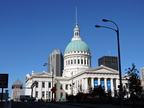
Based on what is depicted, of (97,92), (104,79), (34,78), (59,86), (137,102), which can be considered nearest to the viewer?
(137,102)

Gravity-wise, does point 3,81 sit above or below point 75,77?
below

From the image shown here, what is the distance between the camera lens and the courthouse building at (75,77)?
393ft

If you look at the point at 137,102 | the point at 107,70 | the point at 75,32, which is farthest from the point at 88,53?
the point at 137,102

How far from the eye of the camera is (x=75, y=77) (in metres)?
133

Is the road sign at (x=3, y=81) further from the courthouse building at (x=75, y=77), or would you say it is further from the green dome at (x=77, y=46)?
the green dome at (x=77, y=46)

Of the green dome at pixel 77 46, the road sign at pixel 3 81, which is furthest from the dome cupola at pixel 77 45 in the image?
the road sign at pixel 3 81

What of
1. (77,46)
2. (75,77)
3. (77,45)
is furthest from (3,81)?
(77,45)

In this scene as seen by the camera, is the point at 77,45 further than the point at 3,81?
Yes

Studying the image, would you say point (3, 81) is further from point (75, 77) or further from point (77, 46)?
point (77, 46)

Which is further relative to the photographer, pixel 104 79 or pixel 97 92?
pixel 104 79

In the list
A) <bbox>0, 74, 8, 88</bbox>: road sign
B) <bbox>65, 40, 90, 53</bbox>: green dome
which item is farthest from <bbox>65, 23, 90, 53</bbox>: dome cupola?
<bbox>0, 74, 8, 88</bbox>: road sign

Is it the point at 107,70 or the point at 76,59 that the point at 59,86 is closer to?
the point at 76,59

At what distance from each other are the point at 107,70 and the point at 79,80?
1485cm

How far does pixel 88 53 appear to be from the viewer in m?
150
